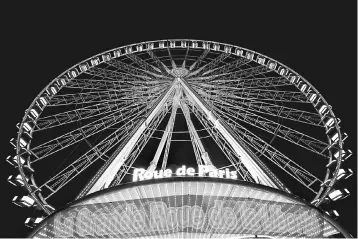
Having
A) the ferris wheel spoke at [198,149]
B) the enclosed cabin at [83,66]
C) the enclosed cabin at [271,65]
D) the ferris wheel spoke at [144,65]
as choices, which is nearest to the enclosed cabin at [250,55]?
the enclosed cabin at [271,65]

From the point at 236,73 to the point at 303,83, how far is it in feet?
11.2

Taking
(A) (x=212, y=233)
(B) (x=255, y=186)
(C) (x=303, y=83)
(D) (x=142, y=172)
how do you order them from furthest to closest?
(C) (x=303, y=83), (D) (x=142, y=172), (A) (x=212, y=233), (B) (x=255, y=186)

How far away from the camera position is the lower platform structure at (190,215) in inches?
565

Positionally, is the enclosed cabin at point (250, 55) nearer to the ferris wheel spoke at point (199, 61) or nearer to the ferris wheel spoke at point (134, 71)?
the ferris wheel spoke at point (199, 61)

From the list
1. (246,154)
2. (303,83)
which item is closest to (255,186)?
(246,154)

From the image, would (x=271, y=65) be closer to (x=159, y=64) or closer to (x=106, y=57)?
(x=159, y=64)

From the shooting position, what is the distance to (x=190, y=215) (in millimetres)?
14875

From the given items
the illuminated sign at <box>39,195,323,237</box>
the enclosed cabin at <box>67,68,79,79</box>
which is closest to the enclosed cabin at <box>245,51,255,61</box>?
the enclosed cabin at <box>67,68,79,79</box>

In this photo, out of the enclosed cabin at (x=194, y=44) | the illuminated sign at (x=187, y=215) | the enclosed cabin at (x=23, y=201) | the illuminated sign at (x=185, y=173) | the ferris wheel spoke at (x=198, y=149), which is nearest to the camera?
the illuminated sign at (x=187, y=215)

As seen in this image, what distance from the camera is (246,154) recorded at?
1817 centimetres

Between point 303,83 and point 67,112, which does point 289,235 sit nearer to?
point 303,83

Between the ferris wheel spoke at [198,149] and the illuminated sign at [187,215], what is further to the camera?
the ferris wheel spoke at [198,149]

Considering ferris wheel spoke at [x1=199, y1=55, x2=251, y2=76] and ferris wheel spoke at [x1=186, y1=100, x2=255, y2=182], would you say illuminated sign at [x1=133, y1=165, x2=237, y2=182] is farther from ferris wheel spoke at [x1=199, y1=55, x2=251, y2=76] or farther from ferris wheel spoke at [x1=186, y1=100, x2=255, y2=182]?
ferris wheel spoke at [x1=199, y1=55, x2=251, y2=76]

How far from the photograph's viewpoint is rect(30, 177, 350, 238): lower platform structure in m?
14.3
